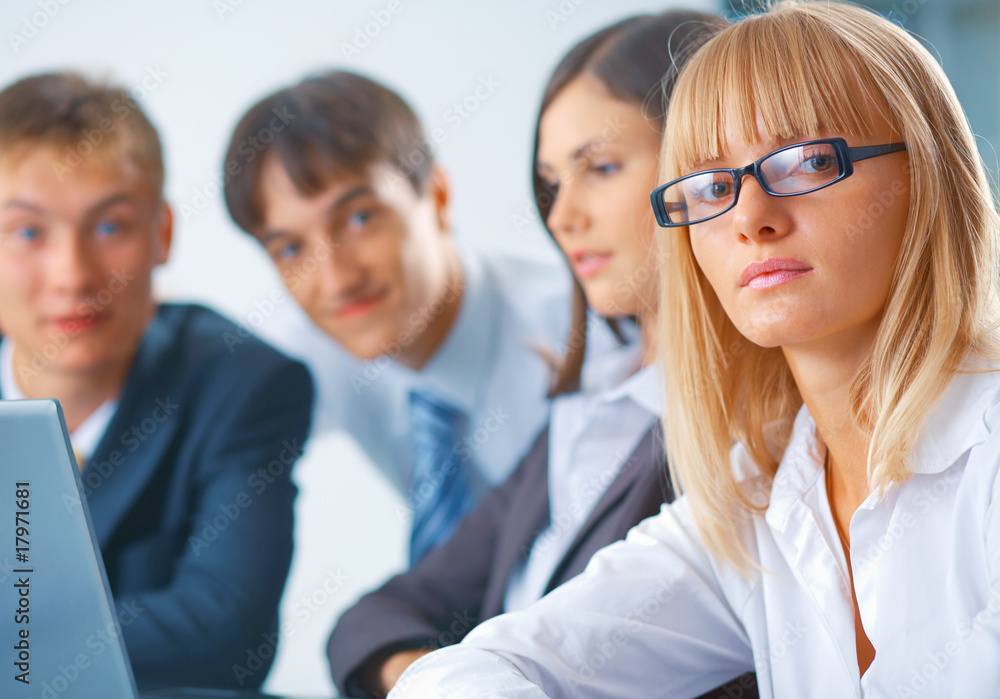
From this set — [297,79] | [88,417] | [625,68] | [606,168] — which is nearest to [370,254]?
[297,79]

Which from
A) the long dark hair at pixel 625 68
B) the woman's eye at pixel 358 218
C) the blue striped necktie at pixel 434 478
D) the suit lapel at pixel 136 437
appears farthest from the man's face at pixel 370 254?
the suit lapel at pixel 136 437

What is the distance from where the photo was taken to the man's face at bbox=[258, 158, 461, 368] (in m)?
1.99

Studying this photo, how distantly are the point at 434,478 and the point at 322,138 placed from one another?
0.90 metres

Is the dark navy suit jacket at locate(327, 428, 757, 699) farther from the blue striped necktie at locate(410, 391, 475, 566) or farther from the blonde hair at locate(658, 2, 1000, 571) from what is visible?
the blonde hair at locate(658, 2, 1000, 571)

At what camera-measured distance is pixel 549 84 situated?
1835 millimetres

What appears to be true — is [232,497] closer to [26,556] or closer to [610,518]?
[610,518]

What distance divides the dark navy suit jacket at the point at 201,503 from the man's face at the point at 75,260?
12 centimetres

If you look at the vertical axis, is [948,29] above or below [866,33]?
above

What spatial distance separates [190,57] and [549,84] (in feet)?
3.36

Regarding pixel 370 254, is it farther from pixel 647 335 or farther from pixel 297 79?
pixel 647 335

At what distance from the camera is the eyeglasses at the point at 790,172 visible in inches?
35.6

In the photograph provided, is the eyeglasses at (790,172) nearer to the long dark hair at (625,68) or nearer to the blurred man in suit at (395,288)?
the long dark hair at (625,68)

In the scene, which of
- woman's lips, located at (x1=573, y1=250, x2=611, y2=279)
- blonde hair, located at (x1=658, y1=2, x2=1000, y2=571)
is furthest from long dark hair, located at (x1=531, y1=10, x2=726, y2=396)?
blonde hair, located at (x1=658, y1=2, x2=1000, y2=571)

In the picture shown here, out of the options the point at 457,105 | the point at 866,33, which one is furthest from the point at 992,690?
the point at 457,105
